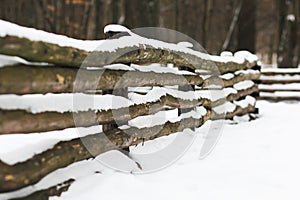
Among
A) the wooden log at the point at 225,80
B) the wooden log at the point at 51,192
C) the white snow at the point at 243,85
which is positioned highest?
the wooden log at the point at 225,80

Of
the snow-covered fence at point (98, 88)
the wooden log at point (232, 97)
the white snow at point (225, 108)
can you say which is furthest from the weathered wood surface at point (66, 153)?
the white snow at point (225, 108)

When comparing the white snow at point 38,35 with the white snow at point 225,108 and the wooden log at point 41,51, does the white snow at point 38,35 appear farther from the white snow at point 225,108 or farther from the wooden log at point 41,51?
the white snow at point 225,108

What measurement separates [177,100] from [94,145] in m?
1.87

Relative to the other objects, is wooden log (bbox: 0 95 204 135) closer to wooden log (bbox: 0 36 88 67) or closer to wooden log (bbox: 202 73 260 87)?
wooden log (bbox: 0 36 88 67)

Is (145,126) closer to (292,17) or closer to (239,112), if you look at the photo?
(239,112)

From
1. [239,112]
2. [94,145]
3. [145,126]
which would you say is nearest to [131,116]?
[145,126]

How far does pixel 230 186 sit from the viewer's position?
10.7 feet

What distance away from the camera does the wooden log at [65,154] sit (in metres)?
2.19

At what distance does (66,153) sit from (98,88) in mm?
688

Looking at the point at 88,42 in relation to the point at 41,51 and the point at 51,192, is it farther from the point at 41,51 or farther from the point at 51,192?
the point at 51,192

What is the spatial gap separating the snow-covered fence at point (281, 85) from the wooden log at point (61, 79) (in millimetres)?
7139

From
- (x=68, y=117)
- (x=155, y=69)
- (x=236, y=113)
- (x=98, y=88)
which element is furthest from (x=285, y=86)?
(x=68, y=117)

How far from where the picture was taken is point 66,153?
8.73 ft

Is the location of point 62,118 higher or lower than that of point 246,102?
higher
